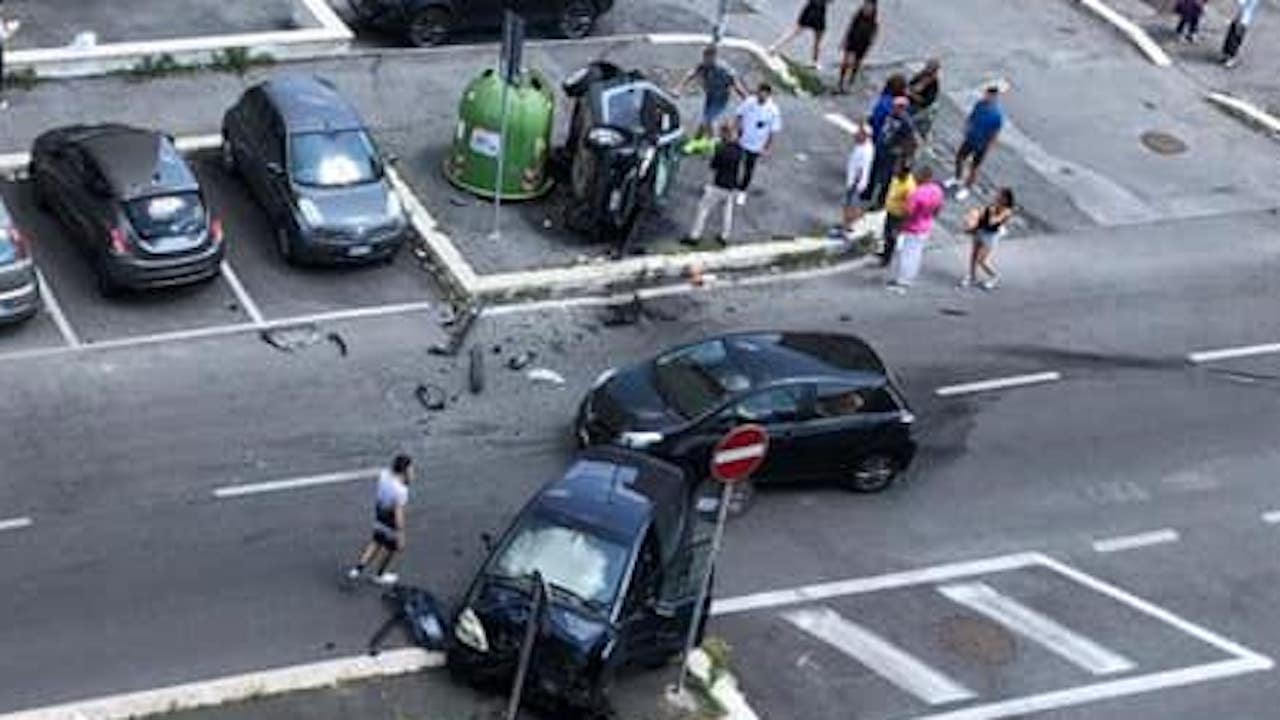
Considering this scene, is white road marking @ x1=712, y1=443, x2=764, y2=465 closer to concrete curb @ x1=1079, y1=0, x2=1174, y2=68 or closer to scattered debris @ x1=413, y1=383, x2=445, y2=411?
scattered debris @ x1=413, y1=383, x2=445, y2=411

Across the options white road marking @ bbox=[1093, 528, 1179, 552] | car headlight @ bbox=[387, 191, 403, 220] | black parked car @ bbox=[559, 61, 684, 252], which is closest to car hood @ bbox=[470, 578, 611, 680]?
white road marking @ bbox=[1093, 528, 1179, 552]

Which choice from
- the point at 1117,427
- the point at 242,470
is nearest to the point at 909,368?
the point at 1117,427

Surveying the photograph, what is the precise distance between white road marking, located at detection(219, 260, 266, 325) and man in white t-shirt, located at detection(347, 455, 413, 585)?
16.0 feet

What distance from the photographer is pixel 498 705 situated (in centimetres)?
1786

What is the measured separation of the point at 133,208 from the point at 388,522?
22.0 ft

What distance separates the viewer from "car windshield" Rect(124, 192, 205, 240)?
77.4 ft

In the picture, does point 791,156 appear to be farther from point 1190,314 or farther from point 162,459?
point 162,459

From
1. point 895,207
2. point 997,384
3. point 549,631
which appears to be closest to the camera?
point 549,631

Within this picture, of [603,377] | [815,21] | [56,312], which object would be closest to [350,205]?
[56,312]

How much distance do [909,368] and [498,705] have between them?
8160 mm

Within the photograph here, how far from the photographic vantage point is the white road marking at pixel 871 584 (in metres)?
19.8

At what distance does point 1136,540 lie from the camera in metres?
21.5

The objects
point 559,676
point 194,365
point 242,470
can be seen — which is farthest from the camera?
point 194,365

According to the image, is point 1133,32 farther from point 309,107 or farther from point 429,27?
point 309,107
